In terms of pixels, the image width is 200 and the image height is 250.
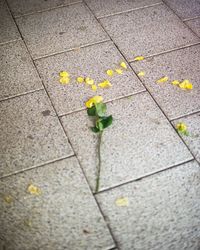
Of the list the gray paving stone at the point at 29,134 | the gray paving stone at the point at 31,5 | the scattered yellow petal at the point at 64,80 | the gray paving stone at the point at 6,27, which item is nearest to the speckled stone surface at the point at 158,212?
the gray paving stone at the point at 29,134

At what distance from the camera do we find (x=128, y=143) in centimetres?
240

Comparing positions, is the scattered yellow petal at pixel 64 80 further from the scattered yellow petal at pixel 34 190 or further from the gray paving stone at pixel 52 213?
the scattered yellow petal at pixel 34 190

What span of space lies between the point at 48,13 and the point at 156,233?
287cm

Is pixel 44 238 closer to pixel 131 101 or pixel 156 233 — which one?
pixel 156 233

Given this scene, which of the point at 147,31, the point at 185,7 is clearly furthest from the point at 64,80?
the point at 185,7

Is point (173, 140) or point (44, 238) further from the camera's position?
point (173, 140)

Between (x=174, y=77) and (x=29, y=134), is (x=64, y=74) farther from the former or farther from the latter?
(x=174, y=77)

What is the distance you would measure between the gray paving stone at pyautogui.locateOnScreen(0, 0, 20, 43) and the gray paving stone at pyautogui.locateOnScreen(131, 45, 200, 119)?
1443 mm

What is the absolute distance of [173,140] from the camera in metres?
2.43

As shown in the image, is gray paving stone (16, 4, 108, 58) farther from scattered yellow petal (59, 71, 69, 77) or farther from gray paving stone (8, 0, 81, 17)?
scattered yellow petal (59, 71, 69, 77)

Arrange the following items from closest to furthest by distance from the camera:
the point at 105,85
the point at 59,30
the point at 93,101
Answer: the point at 93,101 → the point at 105,85 → the point at 59,30

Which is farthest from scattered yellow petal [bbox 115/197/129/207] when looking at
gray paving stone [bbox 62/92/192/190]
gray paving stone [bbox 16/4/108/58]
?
gray paving stone [bbox 16/4/108/58]

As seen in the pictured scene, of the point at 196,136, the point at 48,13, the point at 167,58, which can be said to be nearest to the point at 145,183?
the point at 196,136

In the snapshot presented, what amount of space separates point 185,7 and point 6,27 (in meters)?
2.27
